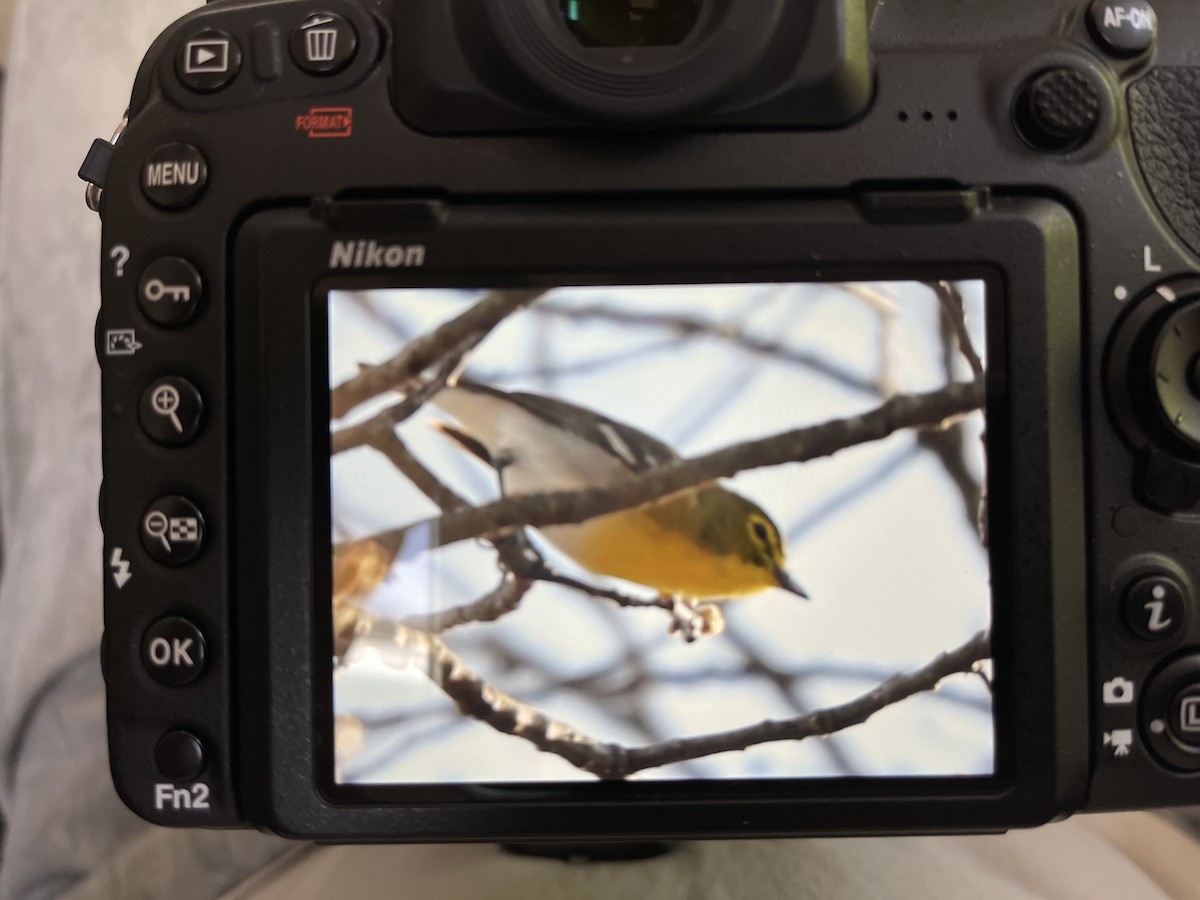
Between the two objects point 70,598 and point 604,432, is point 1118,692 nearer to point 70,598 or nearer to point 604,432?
point 604,432

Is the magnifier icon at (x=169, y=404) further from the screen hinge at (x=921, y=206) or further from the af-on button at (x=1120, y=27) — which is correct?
the af-on button at (x=1120, y=27)

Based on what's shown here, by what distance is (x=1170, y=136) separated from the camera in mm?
354

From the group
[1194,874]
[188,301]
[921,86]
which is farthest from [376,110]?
[1194,874]

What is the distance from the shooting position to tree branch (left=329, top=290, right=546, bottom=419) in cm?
35

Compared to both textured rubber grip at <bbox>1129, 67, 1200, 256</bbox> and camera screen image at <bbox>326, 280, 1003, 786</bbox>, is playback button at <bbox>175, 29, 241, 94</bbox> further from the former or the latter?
textured rubber grip at <bbox>1129, 67, 1200, 256</bbox>

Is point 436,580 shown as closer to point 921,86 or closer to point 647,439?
point 647,439

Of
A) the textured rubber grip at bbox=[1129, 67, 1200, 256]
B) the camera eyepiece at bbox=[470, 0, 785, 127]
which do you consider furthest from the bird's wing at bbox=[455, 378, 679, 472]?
the textured rubber grip at bbox=[1129, 67, 1200, 256]

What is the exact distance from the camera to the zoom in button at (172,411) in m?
0.35

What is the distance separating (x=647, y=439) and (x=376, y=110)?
0.52ft

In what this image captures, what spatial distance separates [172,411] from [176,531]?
0.04m

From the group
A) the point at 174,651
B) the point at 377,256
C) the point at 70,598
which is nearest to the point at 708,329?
the point at 377,256

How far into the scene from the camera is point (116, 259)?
35cm

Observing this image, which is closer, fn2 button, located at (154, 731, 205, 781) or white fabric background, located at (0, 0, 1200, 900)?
fn2 button, located at (154, 731, 205, 781)

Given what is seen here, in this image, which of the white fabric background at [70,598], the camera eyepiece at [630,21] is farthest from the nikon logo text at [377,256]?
the white fabric background at [70,598]
